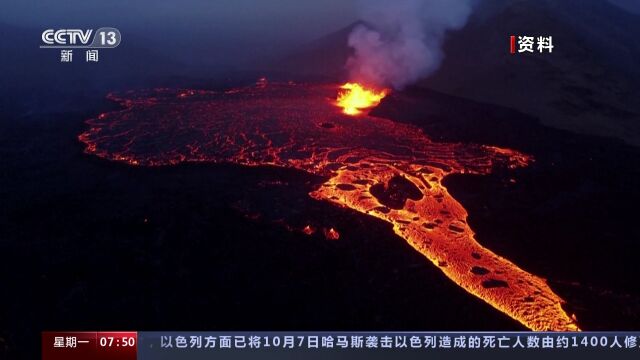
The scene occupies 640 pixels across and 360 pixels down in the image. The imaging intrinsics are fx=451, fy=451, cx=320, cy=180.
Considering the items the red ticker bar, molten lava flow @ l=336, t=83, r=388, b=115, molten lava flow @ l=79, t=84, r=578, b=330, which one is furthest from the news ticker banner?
molten lava flow @ l=336, t=83, r=388, b=115

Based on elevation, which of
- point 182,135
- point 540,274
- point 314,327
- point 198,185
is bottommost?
point 314,327

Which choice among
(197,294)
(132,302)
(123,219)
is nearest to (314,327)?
(197,294)

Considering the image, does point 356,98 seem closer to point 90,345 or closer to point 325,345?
point 325,345

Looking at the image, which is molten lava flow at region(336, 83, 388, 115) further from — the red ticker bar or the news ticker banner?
the red ticker bar

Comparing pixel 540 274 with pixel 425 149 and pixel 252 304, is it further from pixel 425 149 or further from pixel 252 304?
pixel 425 149

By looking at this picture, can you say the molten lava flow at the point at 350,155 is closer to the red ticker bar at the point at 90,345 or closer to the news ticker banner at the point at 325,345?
the news ticker banner at the point at 325,345

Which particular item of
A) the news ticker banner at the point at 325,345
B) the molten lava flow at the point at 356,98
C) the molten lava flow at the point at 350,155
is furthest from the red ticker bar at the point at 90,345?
the molten lava flow at the point at 356,98

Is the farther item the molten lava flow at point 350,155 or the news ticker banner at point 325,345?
the molten lava flow at point 350,155

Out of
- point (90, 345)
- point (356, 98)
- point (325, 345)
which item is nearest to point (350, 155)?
point (356, 98)
